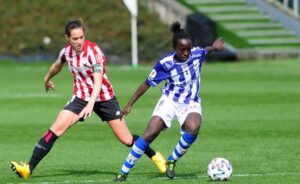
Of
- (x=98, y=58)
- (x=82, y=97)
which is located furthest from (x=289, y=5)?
(x=98, y=58)

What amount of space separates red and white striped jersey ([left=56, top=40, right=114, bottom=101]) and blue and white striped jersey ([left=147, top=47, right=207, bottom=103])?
2.49ft

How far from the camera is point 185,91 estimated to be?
13133 millimetres

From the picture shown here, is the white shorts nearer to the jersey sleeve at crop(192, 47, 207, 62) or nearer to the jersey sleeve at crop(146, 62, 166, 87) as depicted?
the jersey sleeve at crop(146, 62, 166, 87)

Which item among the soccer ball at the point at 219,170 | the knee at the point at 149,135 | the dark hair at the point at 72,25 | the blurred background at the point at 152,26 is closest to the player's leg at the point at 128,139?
the knee at the point at 149,135

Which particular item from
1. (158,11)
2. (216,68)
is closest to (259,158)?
(216,68)

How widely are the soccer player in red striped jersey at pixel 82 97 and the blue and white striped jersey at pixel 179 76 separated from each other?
75cm

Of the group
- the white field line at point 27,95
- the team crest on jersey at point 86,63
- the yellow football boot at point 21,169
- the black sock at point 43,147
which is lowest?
the white field line at point 27,95

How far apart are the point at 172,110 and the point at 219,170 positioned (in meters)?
1.05

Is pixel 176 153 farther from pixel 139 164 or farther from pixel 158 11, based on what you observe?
pixel 158 11

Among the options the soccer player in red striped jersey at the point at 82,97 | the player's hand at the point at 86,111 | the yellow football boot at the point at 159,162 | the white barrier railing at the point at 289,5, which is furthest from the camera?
the white barrier railing at the point at 289,5

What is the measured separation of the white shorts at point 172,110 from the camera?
13.0 metres

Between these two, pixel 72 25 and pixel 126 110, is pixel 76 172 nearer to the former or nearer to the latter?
pixel 126 110

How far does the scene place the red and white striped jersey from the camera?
13.3 meters

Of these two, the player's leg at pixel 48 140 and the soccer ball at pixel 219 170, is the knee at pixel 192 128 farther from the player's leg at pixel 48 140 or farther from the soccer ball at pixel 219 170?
the player's leg at pixel 48 140
